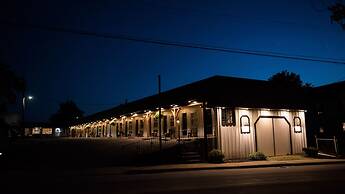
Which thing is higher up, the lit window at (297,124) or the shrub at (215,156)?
the lit window at (297,124)

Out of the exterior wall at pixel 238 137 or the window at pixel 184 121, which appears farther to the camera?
the window at pixel 184 121

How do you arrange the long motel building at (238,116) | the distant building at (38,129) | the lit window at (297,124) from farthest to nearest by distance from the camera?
the distant building at (38,129)
the lit window at (297,124)
the long motel building at (238,116)

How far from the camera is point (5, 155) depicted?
23203 millimetres

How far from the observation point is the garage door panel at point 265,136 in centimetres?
2772

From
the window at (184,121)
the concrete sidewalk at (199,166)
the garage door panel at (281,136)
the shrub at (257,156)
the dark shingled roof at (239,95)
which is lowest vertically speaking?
the concrete sidewalk at (199,166)

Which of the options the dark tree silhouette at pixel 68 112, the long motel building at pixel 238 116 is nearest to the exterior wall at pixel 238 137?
the long motel building at pixel 238 116

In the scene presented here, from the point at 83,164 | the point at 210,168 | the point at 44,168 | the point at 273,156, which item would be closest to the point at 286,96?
the point at 273,156

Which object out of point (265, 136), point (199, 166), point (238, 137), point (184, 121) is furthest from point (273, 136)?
point (199, 166)

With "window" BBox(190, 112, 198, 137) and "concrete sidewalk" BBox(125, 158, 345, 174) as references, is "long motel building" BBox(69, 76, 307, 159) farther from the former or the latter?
"concrete sidewalk" BBox(125, 158, 345, 174)

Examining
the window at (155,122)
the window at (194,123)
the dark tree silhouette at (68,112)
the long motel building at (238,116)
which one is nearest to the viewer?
the long motel building at (238,116)

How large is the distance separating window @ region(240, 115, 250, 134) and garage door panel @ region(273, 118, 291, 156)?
3034 millimetres

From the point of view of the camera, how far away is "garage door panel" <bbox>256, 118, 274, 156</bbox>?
2772 cm

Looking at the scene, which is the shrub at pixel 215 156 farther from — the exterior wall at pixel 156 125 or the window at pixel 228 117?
the exterior wall at pixel 156 125

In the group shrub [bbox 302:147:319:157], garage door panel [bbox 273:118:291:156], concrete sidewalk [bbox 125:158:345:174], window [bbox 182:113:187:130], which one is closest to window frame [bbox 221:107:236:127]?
concrete sidewalk [bbox 125:158:345:174]
